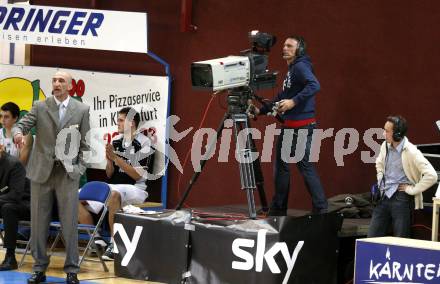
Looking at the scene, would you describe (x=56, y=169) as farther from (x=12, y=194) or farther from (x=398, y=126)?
(x=398, y=126)

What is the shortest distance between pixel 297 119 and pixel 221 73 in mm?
942

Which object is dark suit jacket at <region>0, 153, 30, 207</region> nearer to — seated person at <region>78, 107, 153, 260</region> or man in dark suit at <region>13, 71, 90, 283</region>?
seated person at <region>78, 107, 153, 260</region>

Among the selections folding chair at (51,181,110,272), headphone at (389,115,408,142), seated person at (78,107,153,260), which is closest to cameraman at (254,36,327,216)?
headphone at (389,115,408,142)

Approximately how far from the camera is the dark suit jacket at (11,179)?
960cm

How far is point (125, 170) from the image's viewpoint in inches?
407

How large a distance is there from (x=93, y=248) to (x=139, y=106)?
190cm

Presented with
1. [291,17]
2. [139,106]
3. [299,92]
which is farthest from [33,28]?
[299,92]

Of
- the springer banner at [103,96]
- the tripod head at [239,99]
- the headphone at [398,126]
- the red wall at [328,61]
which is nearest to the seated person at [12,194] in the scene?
the springer banner at [103,96]

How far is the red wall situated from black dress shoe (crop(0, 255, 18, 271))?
2.58 meters

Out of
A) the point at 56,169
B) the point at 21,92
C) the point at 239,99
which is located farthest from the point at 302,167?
the point at 21,92

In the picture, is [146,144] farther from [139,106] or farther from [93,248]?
[93,248]

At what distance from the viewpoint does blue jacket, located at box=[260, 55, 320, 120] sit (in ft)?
27.6

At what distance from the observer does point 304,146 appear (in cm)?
844

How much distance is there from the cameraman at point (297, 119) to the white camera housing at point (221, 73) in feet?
1.30
